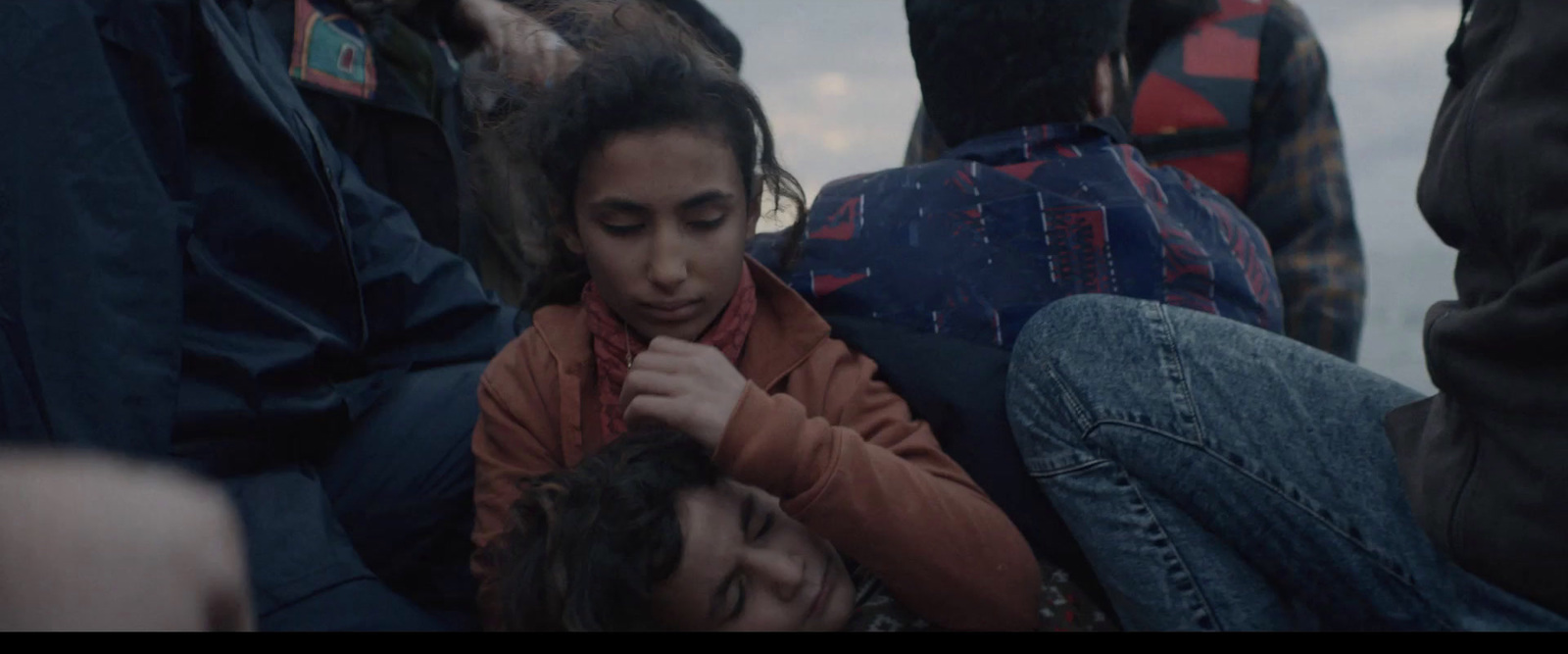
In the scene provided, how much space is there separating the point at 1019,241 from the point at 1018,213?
0.04 meters

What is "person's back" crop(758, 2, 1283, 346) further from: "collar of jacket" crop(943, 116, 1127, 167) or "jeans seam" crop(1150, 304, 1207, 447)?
"jeans seam" crop(1150, 304, 1207, 447)

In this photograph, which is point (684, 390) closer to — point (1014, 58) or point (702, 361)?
point (702, 361)

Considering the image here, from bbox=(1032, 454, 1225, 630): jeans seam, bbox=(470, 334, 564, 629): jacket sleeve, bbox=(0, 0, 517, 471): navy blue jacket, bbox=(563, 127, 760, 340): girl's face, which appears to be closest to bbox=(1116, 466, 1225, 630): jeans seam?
bbox=(1032, 454, 1225, 630): jeans seam

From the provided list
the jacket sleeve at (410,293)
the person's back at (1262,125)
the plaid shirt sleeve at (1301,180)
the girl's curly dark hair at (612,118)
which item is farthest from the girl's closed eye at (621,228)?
the plaid shirt sleeve at (1301,180)

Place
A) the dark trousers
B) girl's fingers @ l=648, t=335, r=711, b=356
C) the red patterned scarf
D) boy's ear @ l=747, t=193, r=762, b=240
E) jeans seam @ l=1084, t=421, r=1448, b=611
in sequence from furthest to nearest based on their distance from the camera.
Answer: boy's ear @ l=747, t=193, r=762, b=240 → the red patterned scarf → the dark trousers → girl's fingers @ l=648, t=335, r=711, b=356 → jeans seam @ l=1084, t=421, r=1448, b=611

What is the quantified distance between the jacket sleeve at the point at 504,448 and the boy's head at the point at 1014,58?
695 millimetres

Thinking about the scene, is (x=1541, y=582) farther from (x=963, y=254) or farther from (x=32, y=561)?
(x=32, y=561)

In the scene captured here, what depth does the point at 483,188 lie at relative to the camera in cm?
228

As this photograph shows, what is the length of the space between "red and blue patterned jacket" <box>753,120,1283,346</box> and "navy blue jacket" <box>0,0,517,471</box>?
60cm

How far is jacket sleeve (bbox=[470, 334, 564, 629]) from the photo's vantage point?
4.86 feet

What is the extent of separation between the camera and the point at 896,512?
1.26 m

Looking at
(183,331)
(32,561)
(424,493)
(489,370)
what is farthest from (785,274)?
(32,561)

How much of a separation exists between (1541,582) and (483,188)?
181 centimetres

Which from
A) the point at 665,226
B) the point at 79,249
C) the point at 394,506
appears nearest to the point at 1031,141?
the point at 665,226
